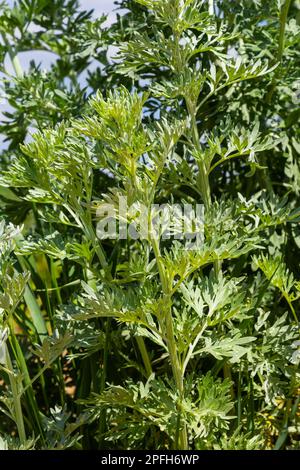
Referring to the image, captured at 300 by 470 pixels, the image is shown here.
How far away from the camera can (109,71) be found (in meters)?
2.30

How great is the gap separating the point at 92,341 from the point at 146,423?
9.9 inches

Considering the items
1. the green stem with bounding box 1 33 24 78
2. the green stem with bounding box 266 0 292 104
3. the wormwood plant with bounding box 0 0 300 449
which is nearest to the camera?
the wormwood plant with bounding box 0 0 300 449

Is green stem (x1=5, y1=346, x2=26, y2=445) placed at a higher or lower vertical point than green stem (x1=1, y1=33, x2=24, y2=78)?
lower

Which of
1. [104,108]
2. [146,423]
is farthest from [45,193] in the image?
[146,423]

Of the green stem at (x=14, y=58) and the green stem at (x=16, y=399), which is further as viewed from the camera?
the green stem at (x=14, y=58)

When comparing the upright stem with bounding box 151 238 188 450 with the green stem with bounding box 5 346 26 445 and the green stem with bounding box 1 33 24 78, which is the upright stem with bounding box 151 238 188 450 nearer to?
the green stem with bounding box 5 346 26 445

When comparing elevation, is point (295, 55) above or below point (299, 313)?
above

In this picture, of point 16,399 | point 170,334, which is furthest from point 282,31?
point 16,399

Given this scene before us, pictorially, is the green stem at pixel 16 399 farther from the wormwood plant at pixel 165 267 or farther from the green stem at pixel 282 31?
the green stem at pixel 282 31

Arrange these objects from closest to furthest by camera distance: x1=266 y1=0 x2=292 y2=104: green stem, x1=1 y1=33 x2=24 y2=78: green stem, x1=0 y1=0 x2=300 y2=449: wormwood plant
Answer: x1=0 y1=0 x2=300 y2=449: wormwood plant
x1=266 y1=0 x2=292 y2=104: green stem
x1=1 y1=33 x2=24 y2=78: green stem

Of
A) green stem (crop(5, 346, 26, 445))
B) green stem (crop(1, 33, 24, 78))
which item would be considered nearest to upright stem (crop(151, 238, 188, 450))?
green stem (crop(5, 346, 26, 445))

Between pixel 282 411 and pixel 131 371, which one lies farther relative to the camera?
pixel 131 371

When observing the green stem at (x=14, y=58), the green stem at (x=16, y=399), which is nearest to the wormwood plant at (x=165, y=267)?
the green stem at (x=16, y=399)
